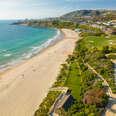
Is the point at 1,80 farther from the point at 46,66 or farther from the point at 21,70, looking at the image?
the point at 46,66

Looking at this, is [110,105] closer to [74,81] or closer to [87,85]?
[87,85]

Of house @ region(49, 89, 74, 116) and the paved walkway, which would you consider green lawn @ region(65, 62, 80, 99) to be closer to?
house @ region(49, 89, 74, 116)

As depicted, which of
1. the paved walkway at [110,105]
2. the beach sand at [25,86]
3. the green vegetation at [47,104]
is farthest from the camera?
the beach sand at [25,86]

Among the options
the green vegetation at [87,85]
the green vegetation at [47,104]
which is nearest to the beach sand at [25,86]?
the green vegetation at [47,104]

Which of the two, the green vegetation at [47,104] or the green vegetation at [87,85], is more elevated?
the green vegetation at [87,85]

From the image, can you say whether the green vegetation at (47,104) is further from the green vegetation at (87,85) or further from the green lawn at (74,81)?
the green lawn at (74,81)

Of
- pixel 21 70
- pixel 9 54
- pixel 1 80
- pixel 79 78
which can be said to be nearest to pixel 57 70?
pixel 79 78
